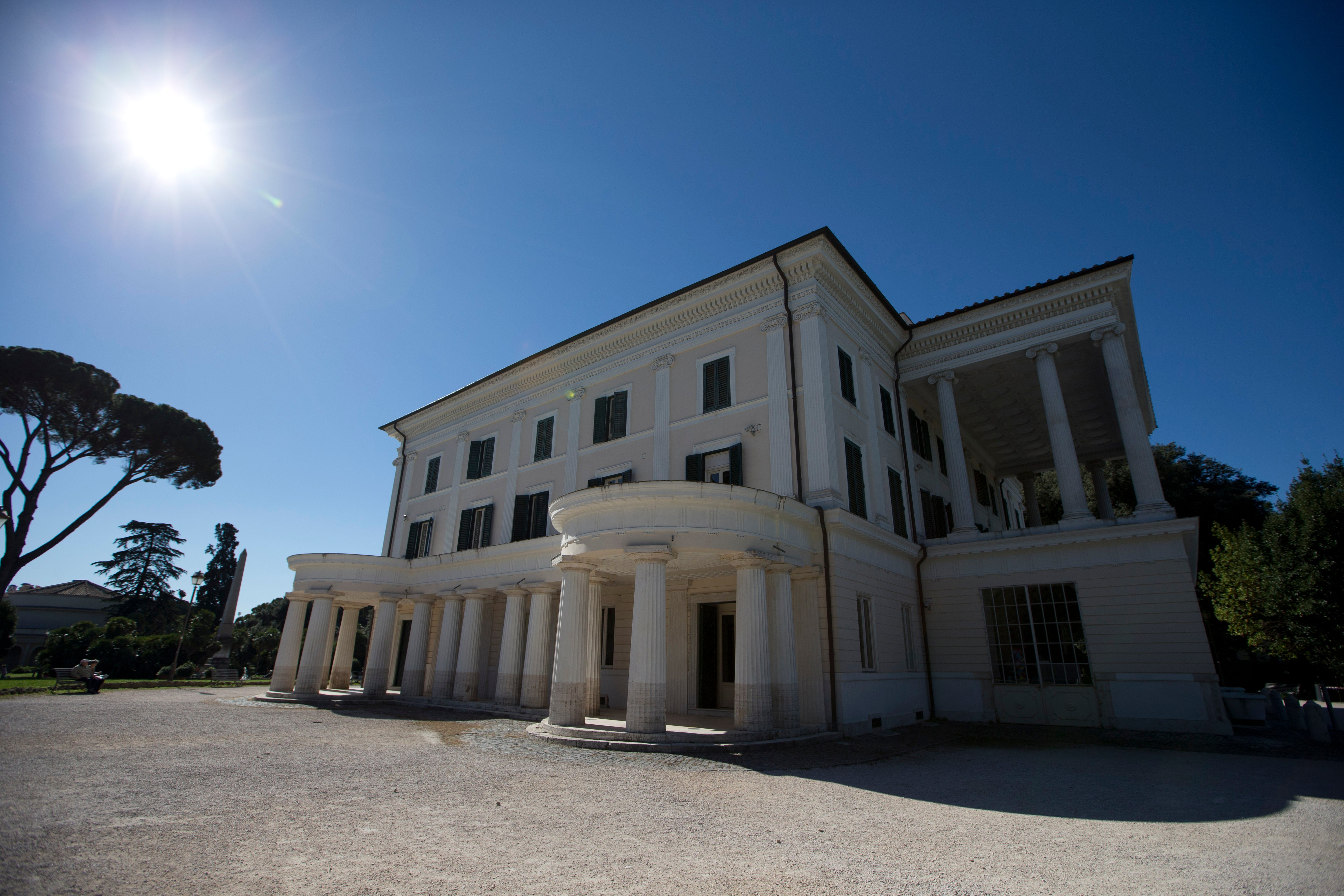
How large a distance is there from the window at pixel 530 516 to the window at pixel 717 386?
6.86 meters

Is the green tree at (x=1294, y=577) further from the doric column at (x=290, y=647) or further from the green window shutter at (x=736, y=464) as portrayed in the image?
the doric column at (x=290, y=647)

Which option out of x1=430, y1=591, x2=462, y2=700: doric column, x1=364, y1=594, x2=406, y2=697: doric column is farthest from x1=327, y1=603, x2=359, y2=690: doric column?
x1=430, y1=591, x2=462, y2=700: doric column

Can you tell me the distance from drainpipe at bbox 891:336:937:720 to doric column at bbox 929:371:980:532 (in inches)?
44.8

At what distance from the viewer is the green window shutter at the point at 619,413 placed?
1898cm

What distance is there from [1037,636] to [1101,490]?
10.5 metres

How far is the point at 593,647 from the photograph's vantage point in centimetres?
1276

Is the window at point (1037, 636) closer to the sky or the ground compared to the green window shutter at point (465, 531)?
closer to the ground

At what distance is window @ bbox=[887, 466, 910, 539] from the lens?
57.0ft

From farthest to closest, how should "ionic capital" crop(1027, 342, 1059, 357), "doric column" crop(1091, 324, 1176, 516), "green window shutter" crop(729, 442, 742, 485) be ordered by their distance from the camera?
1. "ionic capital" crop(1027, 342, 1059, 357)
2. "green window shutter" crop(729, 442, 742, 485)
3. "doric column" crop(1091, 324, 1176, 516)

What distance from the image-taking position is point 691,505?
11.8 m

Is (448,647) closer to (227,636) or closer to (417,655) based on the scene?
(417,655)

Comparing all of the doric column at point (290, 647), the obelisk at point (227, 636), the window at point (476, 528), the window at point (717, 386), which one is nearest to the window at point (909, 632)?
the window at point (717, 386)

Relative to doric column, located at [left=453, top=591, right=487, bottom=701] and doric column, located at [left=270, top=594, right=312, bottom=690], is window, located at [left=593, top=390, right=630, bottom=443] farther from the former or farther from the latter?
doric column, located at [left=270, top=594, right=312, bottom=690]

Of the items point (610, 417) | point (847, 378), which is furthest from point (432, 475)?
point (847, 378)
